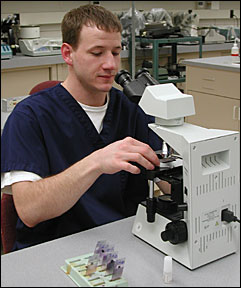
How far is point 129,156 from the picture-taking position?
2.81 feet

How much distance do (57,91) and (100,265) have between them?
56 centimetres

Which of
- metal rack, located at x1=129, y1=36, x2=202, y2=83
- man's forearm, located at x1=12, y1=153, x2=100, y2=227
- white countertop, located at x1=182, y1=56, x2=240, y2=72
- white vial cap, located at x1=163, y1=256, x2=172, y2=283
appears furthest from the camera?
metal rack, located at x1=129, y1=36, x2=202, y2=83

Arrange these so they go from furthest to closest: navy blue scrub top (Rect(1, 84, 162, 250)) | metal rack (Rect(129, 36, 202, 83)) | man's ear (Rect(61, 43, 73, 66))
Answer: metal rack (Rect(129, 36, 202, 83)) → man's ear (Rect(61, 43, 73, 66)) → navy blue scrub top (Rect(1, 84, 162, 250))

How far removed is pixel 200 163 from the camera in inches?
31.3

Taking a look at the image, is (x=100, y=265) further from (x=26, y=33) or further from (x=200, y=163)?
(x=26, y=33)

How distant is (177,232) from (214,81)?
2376 mm

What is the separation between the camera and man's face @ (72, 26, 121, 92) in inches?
43.7

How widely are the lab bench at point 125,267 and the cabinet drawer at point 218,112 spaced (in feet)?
6.85

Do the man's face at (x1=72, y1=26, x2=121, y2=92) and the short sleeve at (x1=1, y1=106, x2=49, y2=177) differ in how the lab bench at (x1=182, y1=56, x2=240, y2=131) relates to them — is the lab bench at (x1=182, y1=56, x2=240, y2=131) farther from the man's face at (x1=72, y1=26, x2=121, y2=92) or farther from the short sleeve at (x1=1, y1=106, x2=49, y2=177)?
the short sleeve at (x1=1, y1=106, x2=49, y2=177)

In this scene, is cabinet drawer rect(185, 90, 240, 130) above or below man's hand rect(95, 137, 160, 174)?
below

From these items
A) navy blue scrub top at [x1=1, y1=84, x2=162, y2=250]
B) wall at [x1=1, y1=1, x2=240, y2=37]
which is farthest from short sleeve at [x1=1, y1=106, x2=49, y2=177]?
wall at [x1=1, y1=1, x2=240, y2=37]

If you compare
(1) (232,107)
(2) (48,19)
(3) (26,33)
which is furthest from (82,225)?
(2) (48,19)

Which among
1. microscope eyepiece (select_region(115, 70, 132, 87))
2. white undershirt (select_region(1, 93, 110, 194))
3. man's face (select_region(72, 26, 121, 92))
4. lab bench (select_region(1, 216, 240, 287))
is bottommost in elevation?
lab bench (select_region(1, 216, 240, 287))

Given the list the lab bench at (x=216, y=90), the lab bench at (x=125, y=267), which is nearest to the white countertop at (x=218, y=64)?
the lab bench at (x=216, y=90)
